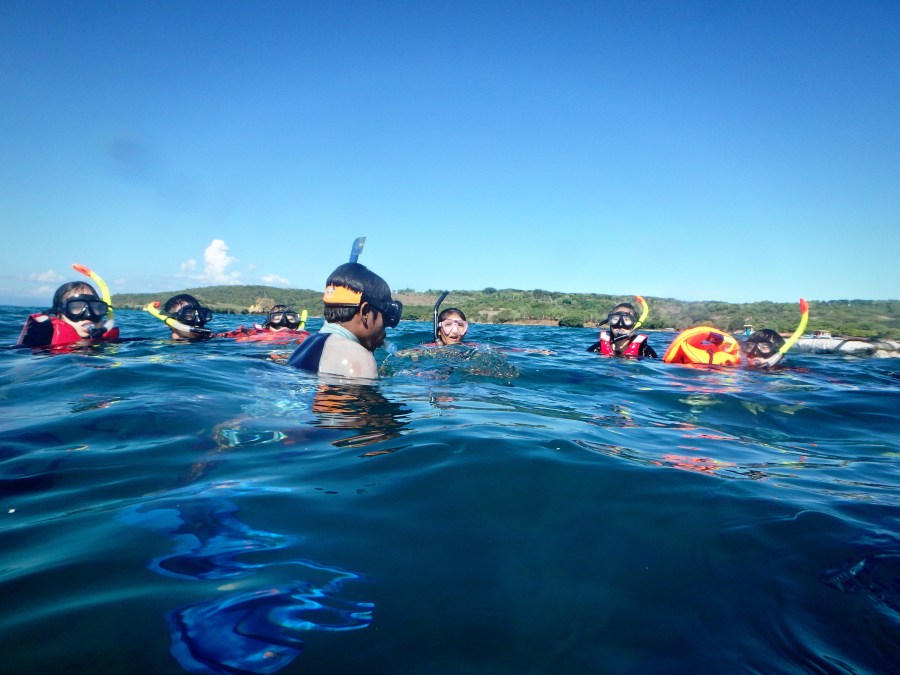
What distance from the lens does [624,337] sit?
387 inches

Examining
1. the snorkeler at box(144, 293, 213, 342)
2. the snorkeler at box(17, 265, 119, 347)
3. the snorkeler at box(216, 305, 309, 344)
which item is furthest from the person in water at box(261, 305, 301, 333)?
the snorkeler at box(17, 265, 119, 347)

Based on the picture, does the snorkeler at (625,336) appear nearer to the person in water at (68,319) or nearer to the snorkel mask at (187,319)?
the snorkel mask at (187,319)

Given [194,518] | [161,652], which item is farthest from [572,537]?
[194,518]

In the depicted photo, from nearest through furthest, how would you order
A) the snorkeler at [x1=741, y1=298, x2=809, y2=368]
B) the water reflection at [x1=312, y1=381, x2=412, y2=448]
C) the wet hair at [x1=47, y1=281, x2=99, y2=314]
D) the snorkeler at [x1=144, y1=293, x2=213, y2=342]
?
the water reflection at [x1=312, y1=381, x2=412, y2=448] < the wet hair at [x1=47, y1=281, x2=99, y2=314] < the snorkeler at [x1=741, y1=298, x2=809, y2=368] < the snorkeler at [x1=144, y1=293, x2=213, y2=342]

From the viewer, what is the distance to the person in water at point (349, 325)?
4.22m

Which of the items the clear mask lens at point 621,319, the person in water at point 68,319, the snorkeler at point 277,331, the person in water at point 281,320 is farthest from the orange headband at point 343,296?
the person in water at point 281,320

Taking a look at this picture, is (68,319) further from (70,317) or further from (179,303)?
(179,303)

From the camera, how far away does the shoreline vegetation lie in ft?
63.6

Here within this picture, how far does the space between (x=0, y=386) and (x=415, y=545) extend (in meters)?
4.88

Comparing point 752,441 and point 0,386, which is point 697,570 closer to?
point 752,441

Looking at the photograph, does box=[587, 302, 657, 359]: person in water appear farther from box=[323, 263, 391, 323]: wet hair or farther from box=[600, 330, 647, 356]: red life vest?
box=[323, 263, 391, 323]: wet hair

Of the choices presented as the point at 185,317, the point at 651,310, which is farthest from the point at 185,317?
the point at 651,310

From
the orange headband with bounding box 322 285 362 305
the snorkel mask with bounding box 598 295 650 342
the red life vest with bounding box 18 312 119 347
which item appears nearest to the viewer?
the orange headband with bounding box 322 285 362 305

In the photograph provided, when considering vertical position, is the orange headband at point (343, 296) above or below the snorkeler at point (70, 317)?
above
